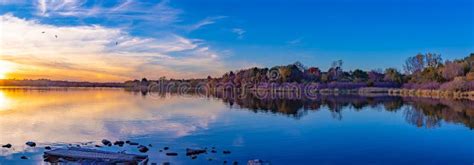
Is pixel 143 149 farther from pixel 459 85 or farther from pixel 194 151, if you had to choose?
pixel 459 85

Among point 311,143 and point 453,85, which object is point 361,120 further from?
point 453,85

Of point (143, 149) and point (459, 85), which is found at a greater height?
point (459, 85)

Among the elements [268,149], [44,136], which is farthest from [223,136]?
[44,136]

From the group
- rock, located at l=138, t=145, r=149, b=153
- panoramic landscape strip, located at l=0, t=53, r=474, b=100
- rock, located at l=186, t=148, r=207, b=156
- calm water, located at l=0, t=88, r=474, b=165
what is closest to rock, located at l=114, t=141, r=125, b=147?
calm water, located at l=0, t=88, r=474, b=165

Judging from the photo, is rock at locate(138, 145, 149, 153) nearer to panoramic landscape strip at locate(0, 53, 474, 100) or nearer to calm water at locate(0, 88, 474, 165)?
calm water at locate(0, 88, 474, 165)

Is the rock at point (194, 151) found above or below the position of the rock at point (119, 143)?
below

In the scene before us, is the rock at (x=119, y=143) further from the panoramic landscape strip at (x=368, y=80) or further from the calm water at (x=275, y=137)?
the panoramic landscape strip at (x=368, y=80)

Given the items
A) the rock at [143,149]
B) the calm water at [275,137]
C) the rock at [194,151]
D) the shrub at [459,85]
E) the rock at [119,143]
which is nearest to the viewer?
the rock at [194,151]

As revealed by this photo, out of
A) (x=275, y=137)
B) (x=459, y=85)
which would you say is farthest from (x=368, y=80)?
(x=275, y=137)

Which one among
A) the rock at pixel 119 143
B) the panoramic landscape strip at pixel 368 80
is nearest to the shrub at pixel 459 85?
the panoramic landscape strip at pixel 368 80

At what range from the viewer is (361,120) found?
31.5 meters

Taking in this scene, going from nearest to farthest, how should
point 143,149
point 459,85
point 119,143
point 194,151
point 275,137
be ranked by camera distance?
point 194,151 → point 143,149 → point 119,143 → point 275,137 → point 459,85

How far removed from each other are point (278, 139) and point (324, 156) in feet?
14.8

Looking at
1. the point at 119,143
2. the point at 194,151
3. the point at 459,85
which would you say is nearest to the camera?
the point at 194,151
